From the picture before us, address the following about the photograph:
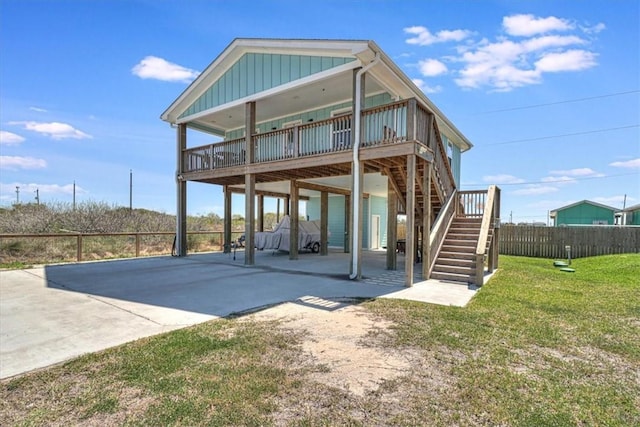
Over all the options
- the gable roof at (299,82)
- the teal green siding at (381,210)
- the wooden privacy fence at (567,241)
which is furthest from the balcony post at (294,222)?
the wooden privacy fence at (567,241)

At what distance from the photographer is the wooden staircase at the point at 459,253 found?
26.3 ft

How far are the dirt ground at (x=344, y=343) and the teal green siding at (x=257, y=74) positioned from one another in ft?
20.7

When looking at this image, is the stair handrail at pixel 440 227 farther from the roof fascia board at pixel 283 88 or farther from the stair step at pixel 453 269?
the roof fascia board at pixel 283 88

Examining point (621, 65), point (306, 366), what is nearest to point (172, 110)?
point (306, 366)

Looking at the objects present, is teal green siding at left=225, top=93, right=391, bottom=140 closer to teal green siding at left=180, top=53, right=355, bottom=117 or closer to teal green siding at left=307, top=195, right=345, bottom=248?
teal green siding at left=180, top=53, right=355, bottom=117

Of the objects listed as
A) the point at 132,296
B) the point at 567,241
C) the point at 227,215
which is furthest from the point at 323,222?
the point at 567,241

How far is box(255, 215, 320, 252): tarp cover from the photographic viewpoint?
46.0 feet

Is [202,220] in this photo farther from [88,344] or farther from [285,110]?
[88,344]

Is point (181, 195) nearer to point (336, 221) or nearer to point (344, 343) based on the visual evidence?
point (336, 221)

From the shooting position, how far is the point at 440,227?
8.92 meters

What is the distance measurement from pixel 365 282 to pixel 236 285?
10.1 ft

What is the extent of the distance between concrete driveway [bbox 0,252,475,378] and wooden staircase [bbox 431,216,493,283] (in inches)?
33.1

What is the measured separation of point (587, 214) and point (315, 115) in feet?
89.0

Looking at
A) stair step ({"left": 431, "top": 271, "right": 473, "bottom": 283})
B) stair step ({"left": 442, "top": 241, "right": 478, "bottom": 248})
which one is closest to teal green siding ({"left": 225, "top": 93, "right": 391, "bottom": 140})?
stair step ({"left": 442, "top": 241, "right": 478, "bottom": 248})
